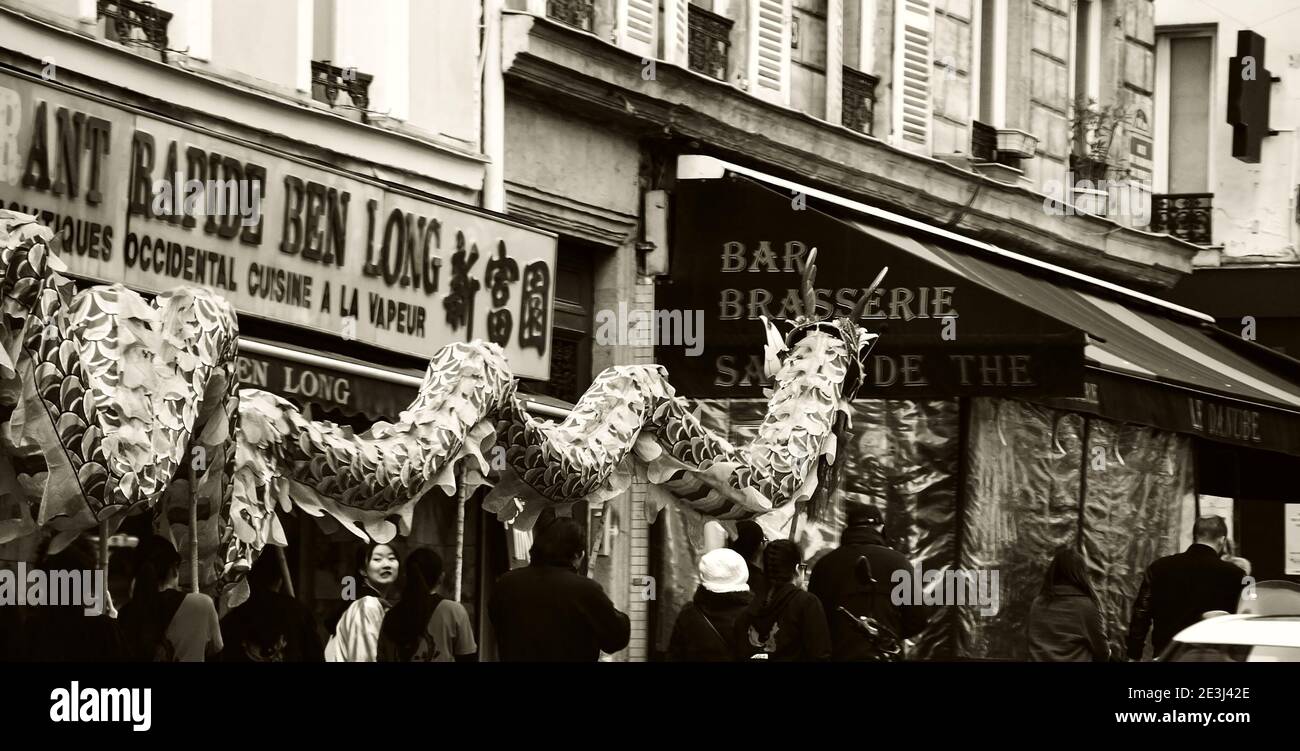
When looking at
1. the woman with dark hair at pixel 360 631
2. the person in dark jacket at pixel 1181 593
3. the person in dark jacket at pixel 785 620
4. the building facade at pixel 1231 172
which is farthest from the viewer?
the building facade at pixel 1231 172

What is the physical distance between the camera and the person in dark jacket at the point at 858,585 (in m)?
10.0

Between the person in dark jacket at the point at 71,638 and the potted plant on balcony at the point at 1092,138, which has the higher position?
the potted plant on balcony at the point at 1092,138

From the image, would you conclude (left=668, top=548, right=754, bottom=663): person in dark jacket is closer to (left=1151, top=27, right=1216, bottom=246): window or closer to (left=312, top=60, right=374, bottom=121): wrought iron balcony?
(left=312, top=60, right=374, bottom=121): wrought iron balcony

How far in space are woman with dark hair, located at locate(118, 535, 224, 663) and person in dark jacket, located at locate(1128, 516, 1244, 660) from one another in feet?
21.8

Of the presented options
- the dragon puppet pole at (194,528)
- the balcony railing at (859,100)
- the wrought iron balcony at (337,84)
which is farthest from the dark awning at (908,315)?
the dragon puppet pole at (194,528)

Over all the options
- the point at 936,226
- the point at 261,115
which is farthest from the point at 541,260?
the point at 936,226

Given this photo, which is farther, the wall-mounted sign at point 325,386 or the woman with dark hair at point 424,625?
the wall-mounted sign at point 325,386

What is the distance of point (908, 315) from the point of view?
603 inches

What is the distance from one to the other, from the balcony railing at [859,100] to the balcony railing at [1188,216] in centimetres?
739

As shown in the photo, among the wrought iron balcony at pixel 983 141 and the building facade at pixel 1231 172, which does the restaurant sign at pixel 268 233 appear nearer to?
the wrought iron balcony at pixel 983 141

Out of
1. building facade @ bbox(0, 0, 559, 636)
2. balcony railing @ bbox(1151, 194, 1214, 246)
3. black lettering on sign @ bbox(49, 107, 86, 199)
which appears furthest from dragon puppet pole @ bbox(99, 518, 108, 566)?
balcony railing @ bbox(1151, 194, 1214, 246)

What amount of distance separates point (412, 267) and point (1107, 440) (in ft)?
29.3

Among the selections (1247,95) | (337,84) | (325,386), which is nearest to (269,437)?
(325,386)

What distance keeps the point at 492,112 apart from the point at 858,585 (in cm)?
493
